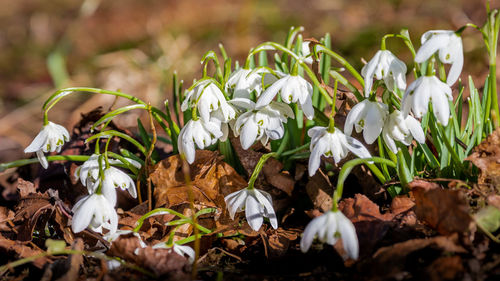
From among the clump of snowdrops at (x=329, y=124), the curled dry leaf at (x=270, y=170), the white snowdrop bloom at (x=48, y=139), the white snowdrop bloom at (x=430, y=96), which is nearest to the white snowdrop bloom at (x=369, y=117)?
the clump of snowdrops at (x=329, y=124)

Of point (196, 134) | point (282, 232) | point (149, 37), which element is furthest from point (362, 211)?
point (149, 37)

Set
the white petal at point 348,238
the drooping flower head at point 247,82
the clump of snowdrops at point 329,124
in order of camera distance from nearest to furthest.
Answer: the white petal at point 348,238 < the clump of snowdrops at point 329,124 < the drooping flower head at point 247,82

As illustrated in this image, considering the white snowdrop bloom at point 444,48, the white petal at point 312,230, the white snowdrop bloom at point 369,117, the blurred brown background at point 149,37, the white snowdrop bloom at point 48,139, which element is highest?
the blurred brown background at point 149,37

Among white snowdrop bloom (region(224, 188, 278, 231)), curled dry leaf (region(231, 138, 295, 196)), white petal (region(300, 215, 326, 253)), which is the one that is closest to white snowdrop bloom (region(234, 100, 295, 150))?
white snowdrop bloom (region(224, 188, 278, 231))

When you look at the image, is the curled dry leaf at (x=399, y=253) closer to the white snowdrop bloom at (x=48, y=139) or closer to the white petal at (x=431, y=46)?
the white petal at (x=431, y=46)

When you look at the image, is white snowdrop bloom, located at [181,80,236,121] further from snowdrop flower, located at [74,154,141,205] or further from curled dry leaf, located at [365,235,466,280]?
curled dry leaf, located at [365,235,466,280]

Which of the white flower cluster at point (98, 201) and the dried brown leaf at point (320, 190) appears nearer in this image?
the white flower cluster at point (98, 201)

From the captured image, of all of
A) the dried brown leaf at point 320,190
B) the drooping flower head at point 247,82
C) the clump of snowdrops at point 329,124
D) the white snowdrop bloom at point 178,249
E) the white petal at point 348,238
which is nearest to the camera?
the white petal at point 348,238
